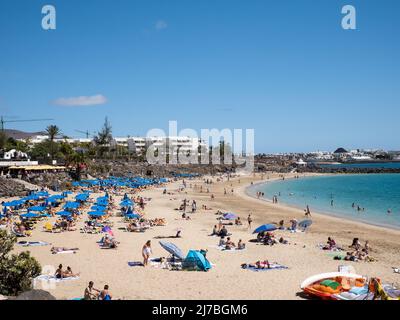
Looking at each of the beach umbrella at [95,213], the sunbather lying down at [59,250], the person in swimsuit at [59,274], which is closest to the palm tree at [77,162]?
the beach umbrella at [95,213]

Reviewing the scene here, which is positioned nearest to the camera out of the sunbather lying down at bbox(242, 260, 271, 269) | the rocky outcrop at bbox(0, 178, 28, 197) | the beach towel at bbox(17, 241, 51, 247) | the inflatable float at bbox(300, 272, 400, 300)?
the inflatable float at bbox(300, 272, 400, 300)

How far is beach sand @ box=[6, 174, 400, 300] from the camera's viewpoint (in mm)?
11711

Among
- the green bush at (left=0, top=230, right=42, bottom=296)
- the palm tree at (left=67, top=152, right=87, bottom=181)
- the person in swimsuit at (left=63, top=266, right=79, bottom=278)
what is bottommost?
the person in swimsuit at (left=63, top=266, right=79, bottom=278)

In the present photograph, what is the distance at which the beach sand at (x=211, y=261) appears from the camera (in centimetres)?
1171

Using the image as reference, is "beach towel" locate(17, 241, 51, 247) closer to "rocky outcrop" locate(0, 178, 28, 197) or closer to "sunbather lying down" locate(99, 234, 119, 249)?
"sunbather lying down" locate(99, 234, 119, 249)

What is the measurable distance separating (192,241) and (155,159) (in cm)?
8662

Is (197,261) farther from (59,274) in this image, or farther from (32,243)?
(32,243)

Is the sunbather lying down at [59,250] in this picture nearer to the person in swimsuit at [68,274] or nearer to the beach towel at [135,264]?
the beach towel at [135,264]

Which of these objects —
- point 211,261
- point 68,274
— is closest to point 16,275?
point 68,274

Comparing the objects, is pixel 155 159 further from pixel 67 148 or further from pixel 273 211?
pixel 273 211

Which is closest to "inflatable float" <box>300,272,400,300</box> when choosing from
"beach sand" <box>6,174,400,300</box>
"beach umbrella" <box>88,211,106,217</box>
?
"beach sand" <box>6,174,400,300</box>

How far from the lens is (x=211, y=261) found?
50.2 ft
